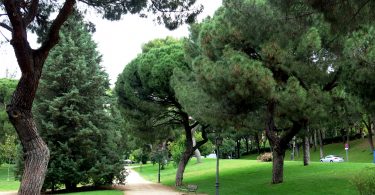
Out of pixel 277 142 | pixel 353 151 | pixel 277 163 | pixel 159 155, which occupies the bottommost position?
pixel 277 163

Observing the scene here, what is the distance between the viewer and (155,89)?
2848 cm

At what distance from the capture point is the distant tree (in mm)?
27859

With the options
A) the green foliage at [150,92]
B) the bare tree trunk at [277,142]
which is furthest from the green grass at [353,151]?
the bare tree trunk at [277,142]

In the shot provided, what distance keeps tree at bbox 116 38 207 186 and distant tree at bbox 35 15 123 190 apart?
5.55 ft

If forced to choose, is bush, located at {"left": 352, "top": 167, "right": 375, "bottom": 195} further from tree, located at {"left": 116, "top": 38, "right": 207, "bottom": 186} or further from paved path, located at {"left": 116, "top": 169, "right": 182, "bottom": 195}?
tree, located at {"left": 116, "top": 38, "right": 207, "bottom": 186}

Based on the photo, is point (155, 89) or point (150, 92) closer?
point (155, 89)

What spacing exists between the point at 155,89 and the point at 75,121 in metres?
5.30

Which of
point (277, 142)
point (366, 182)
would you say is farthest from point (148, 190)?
point (366, 182)

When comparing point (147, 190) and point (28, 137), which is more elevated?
point (28, 137)

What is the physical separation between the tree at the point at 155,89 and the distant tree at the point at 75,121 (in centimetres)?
169

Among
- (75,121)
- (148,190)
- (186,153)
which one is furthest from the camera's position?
(186,153)

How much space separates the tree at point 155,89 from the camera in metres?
27.9

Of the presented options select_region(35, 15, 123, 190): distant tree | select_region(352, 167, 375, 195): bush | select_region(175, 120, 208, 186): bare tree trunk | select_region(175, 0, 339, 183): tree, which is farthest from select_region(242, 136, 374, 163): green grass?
select_region(352, 167, 375, 195): bush

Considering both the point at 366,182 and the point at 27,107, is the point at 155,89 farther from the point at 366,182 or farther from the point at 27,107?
the point at 27,107
